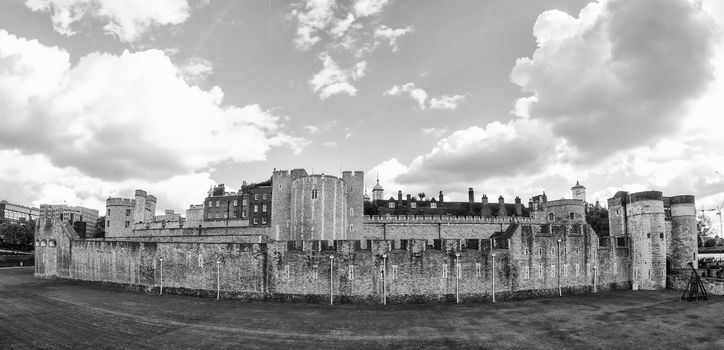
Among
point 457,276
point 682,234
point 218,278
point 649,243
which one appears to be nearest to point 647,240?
point 649,243

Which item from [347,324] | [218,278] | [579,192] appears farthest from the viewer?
[579,192]

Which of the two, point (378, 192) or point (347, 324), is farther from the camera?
point (378, 192)

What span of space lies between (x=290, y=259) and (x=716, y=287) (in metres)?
42.1

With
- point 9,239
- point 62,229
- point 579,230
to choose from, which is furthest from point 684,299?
point 9,239

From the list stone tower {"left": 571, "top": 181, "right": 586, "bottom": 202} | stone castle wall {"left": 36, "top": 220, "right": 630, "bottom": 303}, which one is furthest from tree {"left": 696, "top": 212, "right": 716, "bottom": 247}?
stone castle wall {"left": 36, "top": 220, "right": 630, "bottom": 303}

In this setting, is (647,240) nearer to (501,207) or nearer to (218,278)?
(501,207)

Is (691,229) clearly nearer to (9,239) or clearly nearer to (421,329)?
(421,329)

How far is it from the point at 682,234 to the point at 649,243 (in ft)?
16.9

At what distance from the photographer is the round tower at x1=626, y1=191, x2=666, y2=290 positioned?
47812 mm

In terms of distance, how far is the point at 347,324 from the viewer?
95.0 ft

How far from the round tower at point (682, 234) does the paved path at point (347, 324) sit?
12353 mm

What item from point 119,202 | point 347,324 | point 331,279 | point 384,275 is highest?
point 119,202

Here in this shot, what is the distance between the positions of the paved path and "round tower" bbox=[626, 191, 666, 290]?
27.9 ft

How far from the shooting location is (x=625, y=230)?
5097cm
